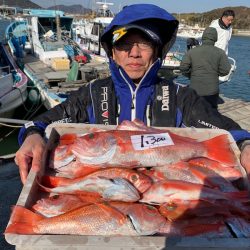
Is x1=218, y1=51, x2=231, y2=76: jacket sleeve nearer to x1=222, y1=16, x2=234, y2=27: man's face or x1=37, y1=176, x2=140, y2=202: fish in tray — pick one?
x1=222, y1=16, x2=234, y2=27: man's face

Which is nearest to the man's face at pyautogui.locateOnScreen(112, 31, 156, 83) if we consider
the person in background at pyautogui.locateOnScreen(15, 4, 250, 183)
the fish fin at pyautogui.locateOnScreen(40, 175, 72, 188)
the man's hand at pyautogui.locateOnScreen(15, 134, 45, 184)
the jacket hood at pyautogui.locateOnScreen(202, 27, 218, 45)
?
the person in background at pyautogui.locateOnScreen(15, 4, 250, 183)

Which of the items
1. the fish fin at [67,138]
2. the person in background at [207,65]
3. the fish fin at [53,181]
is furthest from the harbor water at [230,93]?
the fish fin at [53,181]

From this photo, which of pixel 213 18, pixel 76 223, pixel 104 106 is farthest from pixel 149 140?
pixel 213 18

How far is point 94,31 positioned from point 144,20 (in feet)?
63.7

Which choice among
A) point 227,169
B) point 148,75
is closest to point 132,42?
point 148,75

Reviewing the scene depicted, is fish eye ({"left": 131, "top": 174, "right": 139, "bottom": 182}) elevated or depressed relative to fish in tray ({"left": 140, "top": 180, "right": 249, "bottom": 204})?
elevated

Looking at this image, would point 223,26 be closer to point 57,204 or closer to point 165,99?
point 165,99

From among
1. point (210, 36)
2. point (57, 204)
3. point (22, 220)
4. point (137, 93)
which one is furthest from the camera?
point (210, 36)

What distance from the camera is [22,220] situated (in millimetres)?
1267

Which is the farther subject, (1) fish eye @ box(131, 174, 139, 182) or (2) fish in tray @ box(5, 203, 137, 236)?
(1) fish eye @ box(131, 174, 139, 182)

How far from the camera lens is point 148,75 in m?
2.35

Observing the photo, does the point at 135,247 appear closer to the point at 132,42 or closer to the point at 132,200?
the point at 132,200

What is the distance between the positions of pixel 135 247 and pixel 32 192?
23.5 inches

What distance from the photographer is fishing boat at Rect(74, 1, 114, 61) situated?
2009 centimetres
